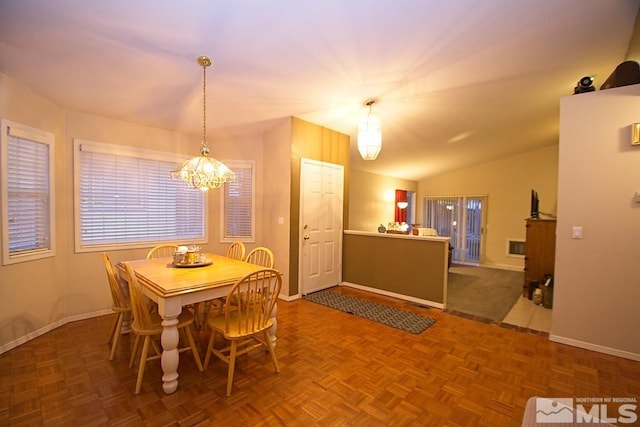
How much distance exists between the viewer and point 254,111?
3.45m

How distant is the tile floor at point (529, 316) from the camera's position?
317cm

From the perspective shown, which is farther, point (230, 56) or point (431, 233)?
point (431, 233)

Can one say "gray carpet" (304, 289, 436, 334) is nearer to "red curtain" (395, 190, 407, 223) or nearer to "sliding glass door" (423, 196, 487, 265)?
"red curtain" (395, 190, 407, 223)

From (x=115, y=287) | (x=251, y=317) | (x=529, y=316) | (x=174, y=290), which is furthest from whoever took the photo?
(x=529, y=316)

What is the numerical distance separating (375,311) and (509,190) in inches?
210

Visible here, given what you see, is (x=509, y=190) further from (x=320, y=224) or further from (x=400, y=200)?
(x=320, y=224)

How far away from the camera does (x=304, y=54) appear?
7.80ft

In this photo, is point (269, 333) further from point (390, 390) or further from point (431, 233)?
point (431, 233)

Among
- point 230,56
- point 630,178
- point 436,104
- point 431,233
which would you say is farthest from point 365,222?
point 230,56

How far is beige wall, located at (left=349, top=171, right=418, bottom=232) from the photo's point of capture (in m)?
6.65

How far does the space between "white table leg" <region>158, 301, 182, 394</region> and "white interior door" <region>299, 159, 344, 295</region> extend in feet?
7.27

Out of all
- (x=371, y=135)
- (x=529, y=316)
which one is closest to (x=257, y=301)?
(x=371, y=135)

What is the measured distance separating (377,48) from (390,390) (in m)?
2.72

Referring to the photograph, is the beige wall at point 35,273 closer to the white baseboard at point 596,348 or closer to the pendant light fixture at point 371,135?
the pendant light fixture at point 371,135
